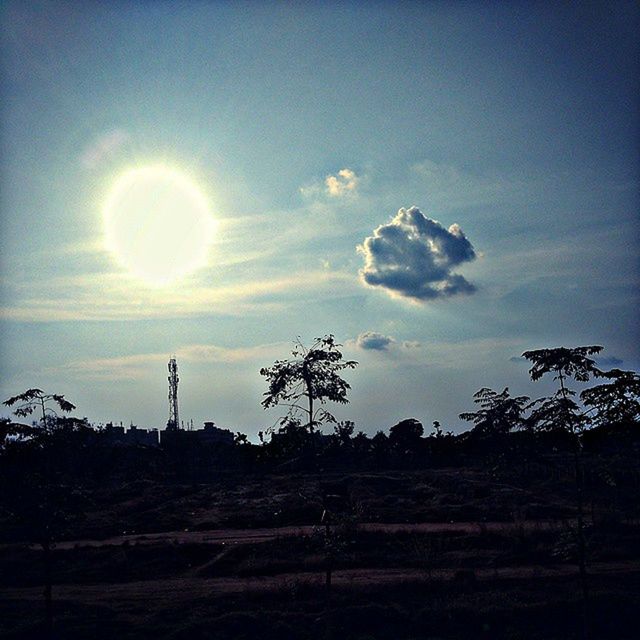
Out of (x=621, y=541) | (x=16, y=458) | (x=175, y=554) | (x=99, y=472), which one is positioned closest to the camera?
(x=16, y=458)

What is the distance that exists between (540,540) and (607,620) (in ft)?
28.0

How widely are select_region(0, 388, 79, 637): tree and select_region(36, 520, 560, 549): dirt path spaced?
12283mm

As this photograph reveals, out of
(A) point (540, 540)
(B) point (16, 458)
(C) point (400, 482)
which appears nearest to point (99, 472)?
(C) point (400, 482)

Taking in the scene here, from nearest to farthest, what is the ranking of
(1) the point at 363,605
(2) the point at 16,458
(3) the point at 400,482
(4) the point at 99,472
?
(2) the point at 16,458 < (1) the point at 363,605 < (3) the point at 400,482 < (4) the point at 99,472

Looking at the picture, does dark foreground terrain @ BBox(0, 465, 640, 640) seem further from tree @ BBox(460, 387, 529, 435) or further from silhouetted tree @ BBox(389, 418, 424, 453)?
silhouetted tree @ BBox(389, 418, 424, 453)

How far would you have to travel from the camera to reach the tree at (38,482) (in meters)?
15.3

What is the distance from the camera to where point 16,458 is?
15.4m

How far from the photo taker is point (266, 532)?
32844mm

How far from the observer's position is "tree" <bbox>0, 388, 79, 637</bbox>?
15328mm

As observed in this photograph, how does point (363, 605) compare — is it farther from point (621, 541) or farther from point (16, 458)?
point (621, 541)

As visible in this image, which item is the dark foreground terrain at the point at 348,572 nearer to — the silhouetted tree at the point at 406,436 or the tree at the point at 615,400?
the tree at the point at 615,400

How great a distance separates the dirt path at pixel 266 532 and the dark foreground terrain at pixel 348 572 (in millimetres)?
146

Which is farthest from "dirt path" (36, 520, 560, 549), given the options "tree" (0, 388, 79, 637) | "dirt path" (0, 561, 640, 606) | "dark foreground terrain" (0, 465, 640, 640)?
"tree" (0, 388, 79, 637)

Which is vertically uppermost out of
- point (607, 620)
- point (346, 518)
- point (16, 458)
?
point (16, 458)
